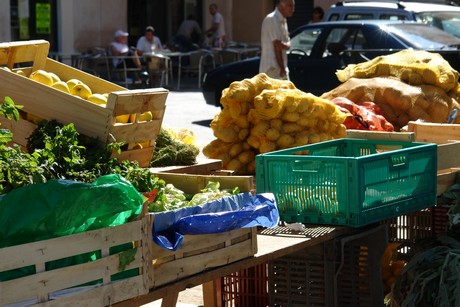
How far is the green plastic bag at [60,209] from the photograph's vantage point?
2922mm

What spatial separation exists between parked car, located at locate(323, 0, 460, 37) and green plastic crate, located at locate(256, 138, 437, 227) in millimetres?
8722

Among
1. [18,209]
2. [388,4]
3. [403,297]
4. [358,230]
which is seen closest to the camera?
[18,209]

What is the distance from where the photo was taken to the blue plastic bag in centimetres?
329

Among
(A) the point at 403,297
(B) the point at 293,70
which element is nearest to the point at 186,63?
(B) the point at 293,70

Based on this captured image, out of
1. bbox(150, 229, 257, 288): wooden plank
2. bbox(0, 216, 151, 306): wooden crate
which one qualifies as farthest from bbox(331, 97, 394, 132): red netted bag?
bbox(0, 216, 151, 306): wooden crate

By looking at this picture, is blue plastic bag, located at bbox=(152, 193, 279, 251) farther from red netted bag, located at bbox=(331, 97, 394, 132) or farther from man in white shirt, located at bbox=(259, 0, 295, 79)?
man in white shirt, located at bbox=(259, 0, 295, 79)

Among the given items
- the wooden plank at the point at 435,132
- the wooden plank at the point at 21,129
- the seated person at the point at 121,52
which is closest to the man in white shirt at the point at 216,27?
the seated person at the point at 121,52

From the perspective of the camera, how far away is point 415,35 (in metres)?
11.6

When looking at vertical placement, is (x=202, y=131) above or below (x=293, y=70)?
below

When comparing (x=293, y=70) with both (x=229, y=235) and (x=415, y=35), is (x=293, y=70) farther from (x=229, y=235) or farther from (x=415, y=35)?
(x=229, y=235)

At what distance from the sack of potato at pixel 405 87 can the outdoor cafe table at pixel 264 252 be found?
7.17 ft

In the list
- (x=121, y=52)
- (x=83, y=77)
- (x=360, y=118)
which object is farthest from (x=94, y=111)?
(x=121, y=52)

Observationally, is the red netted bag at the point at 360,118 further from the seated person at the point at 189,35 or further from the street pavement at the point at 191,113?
the seated person at the point at 189,35

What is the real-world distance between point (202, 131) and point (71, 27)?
9.60 m
